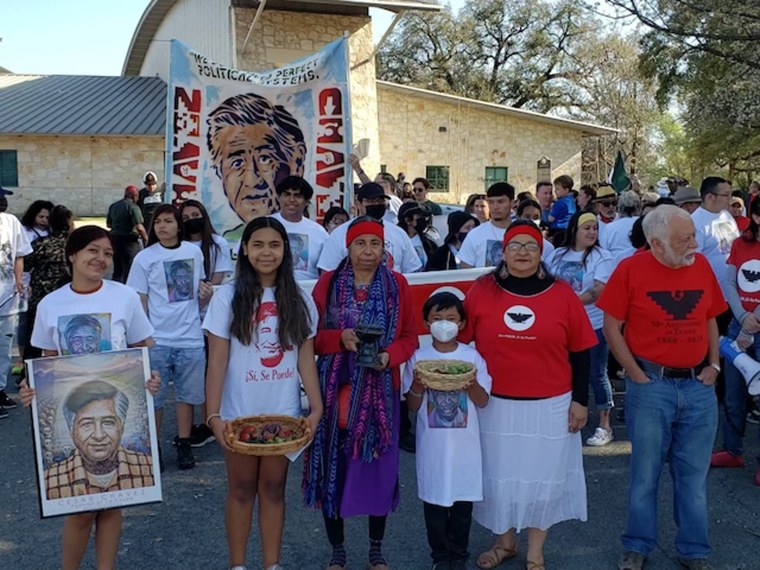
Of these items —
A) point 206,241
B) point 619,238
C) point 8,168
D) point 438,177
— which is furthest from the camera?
point 438,177

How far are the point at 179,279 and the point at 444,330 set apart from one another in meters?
2.48

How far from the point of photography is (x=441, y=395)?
12.3 feet

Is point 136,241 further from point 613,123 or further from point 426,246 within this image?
point 613,123

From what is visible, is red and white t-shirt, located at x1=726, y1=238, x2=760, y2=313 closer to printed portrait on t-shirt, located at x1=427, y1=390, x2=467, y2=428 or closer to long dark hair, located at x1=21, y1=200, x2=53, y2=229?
printed portrait on t-shirt, located at x1=427, y1=390, x2=467, y2=428

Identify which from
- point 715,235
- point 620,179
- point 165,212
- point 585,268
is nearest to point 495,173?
point 620,179

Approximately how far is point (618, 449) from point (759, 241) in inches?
75.8

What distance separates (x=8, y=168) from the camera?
92.0 ft

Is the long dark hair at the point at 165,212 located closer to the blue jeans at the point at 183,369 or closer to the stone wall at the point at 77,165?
the blue jeans at the point at 183,369

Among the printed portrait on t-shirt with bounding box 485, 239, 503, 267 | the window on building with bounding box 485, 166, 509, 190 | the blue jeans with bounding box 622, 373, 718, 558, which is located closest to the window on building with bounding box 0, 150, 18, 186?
the window on building with bounding box 485, 166, 509, 190

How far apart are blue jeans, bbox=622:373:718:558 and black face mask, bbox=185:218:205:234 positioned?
3550 mm

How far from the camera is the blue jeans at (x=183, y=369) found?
540 centimetres

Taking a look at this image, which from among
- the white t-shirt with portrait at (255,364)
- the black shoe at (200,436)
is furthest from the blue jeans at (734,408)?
the black shoe at (200,436)

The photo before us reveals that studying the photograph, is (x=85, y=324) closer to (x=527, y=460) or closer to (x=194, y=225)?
(x=527, y=460)

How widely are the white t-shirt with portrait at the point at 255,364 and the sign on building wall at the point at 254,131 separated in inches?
166
